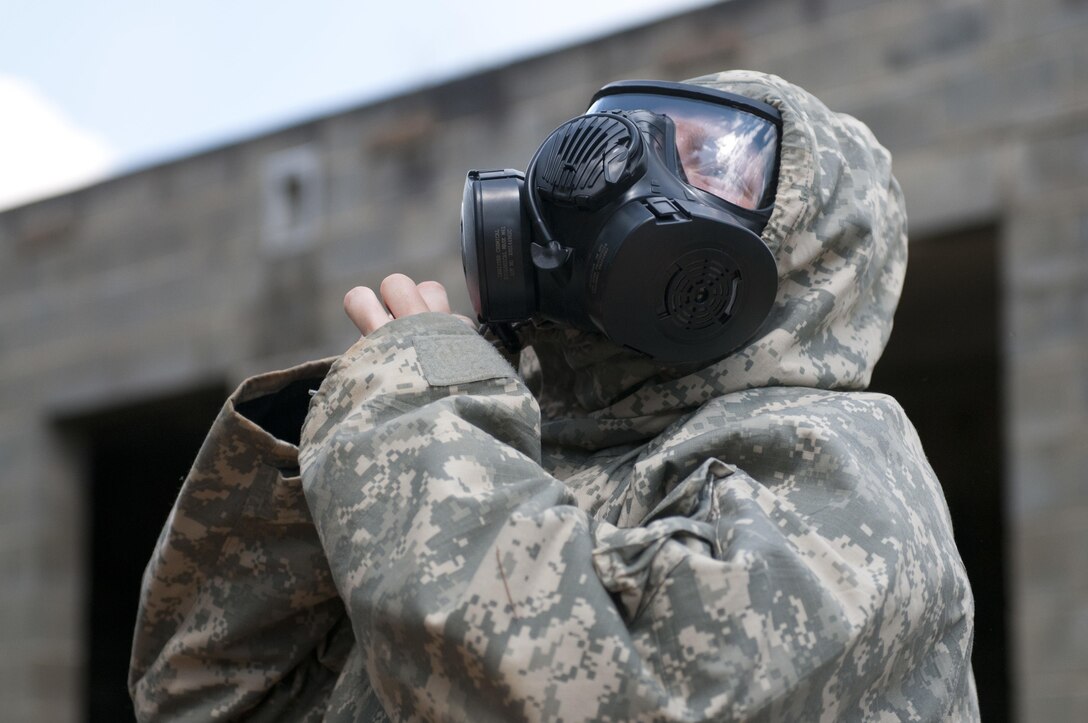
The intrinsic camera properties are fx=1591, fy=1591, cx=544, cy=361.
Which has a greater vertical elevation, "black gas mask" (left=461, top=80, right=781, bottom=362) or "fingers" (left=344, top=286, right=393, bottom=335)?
"black gas mask" (left=461, top=80, right=781, bottom=362)

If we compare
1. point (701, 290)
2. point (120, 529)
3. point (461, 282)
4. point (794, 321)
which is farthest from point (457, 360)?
point (120, 529)

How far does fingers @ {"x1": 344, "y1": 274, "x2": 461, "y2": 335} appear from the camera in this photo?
1765mm

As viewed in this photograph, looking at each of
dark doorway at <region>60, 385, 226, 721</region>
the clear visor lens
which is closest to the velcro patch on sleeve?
the clear visor lens

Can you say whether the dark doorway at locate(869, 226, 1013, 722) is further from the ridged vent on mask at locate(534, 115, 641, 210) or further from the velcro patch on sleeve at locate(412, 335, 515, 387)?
the velcro patch on sleeve at locate(412, 335, 515, 387)

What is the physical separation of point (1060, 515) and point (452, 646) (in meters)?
4.45

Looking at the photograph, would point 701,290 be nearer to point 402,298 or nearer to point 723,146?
point 723,146

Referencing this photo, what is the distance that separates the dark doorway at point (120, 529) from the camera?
10.8 meters

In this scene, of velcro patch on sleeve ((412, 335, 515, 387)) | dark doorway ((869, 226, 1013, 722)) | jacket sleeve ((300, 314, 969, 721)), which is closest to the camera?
jacket sleeve ((300, 314, 969, 721))

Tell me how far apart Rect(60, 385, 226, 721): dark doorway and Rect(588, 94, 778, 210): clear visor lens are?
28.3ft

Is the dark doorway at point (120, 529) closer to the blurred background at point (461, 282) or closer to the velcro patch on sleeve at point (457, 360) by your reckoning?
the blurred background at point (461, 282)

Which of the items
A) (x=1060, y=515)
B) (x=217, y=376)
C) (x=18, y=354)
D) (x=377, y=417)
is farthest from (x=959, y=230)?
(x=18, y=354)

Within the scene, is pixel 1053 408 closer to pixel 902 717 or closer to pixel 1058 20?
pixel 1058 20

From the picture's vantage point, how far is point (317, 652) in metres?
1.90

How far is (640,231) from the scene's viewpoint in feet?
5.39
